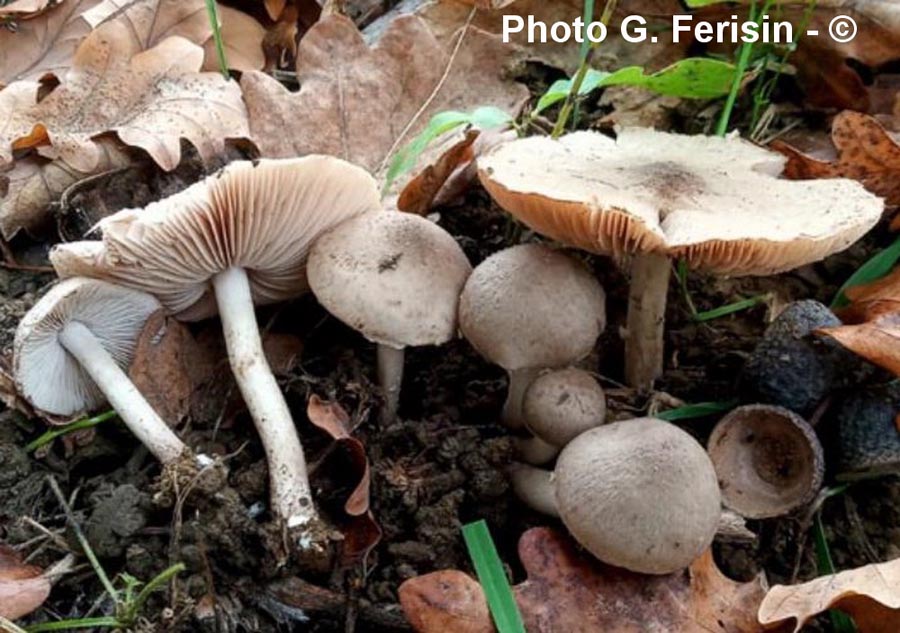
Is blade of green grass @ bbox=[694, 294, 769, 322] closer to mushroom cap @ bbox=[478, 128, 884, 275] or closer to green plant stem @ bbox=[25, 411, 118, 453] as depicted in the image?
mushroom cap @ bbox=[478, 128, 884, 275]

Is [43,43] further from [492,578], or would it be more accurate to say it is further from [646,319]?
[492,578]

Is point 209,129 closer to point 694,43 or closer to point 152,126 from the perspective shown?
point 152,126

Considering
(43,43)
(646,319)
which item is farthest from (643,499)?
(43,43)

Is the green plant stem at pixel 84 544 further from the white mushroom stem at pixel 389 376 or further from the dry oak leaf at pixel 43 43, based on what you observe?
the dry oak leaf at pixel 43 43

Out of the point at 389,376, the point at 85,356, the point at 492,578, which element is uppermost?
the point at 85,356

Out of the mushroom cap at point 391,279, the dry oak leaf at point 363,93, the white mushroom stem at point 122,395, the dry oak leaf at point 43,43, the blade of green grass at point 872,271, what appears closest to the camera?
the mushroom cap at point 391,279

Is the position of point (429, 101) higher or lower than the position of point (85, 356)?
higher

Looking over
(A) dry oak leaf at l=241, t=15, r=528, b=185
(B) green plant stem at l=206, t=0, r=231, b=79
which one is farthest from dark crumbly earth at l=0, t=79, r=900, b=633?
(B) green plant stem at l=206, t=0, r=231, b=79

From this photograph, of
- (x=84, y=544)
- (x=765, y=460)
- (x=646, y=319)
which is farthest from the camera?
(x=646, y=319)

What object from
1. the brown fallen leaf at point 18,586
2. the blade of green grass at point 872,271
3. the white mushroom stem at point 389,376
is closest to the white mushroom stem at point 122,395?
the brown fallen leaf at point 18,586
